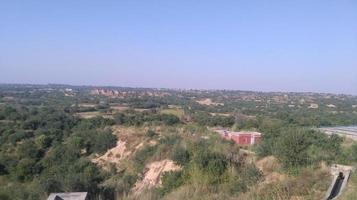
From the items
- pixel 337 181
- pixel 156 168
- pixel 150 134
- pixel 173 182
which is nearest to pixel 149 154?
pixel 156 168

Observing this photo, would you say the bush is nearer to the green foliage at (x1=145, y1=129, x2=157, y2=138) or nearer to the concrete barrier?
the concrete barrier

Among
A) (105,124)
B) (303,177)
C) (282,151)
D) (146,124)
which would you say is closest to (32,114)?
(105,124)

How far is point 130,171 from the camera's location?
1227 inches

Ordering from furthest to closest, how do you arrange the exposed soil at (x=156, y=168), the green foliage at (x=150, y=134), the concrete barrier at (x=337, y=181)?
the green foliage at (x=150, y=134) < the exposed soil at (x=156, y=168) < the concrete barrier at (x=337, y=181)

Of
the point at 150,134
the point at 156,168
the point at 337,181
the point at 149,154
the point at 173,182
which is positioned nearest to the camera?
the point at 337,181

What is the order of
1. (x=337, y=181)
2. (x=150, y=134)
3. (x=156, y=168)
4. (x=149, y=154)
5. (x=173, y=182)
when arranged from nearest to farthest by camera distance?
(x=337, y=181) → (x=173, y=182) → (x=156, y=168) → (x=149, y=154) → (x=150, y=134)

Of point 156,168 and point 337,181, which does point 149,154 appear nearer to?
point 156,168

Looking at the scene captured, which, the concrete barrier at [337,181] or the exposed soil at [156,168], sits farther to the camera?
the exposed soil at [156,168]

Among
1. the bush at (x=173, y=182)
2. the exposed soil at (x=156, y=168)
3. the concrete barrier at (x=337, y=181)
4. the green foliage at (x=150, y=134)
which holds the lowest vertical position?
the exposed soil at (x=156, y=168)

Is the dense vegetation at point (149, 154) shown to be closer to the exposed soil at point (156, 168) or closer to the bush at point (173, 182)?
the bush at point (173, 182)

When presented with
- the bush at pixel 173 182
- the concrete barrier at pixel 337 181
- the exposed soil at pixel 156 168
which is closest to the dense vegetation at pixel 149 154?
the bush at pixel 173 182

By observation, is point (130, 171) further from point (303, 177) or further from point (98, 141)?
point (303, 177)

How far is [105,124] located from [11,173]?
1909 cm

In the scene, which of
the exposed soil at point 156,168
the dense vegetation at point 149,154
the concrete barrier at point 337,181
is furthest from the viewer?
the exposed soil at point 156,168
